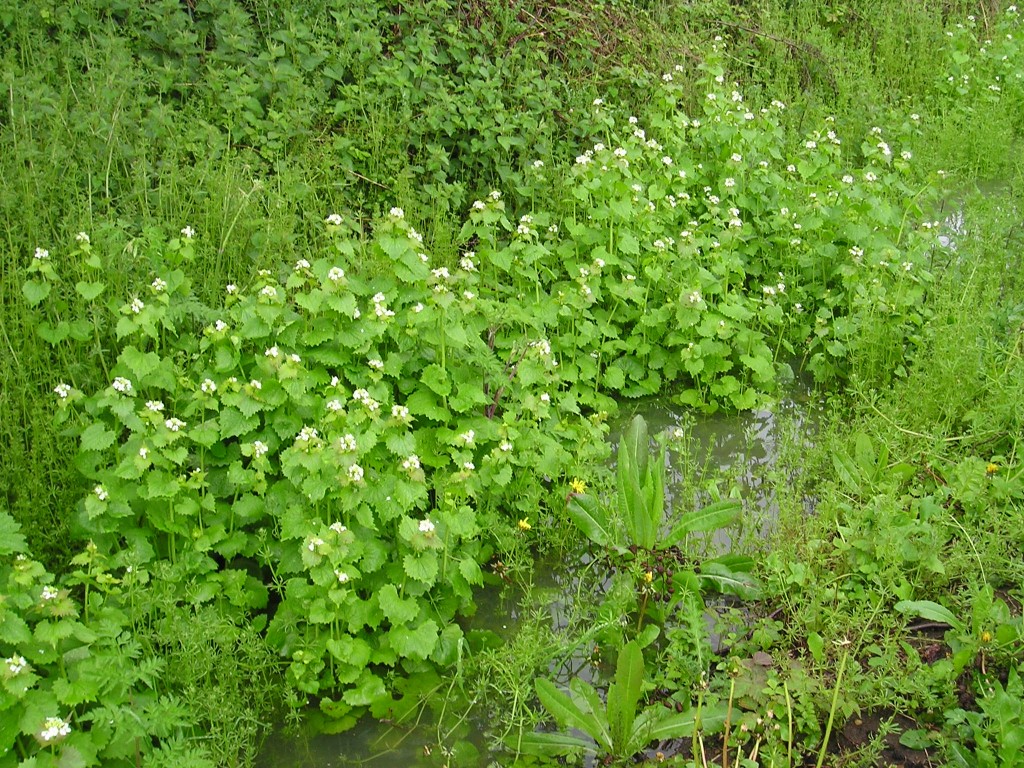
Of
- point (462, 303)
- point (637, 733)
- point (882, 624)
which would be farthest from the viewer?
point (462, 303)

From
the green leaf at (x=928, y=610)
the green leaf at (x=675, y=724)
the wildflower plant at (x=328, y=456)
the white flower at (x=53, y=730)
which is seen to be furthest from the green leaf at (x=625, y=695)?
the white flower at (x=53, y=730)

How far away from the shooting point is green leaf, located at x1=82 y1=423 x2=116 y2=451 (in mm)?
4234

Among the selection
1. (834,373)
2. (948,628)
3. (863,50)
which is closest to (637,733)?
(948,628)

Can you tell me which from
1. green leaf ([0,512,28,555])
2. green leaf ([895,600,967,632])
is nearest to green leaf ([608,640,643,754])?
green leaf ([895,600,967,632])

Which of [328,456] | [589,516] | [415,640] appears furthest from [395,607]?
[589,516]

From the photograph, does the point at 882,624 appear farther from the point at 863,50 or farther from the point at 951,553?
the point at 863,50

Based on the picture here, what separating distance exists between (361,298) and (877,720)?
119 inches

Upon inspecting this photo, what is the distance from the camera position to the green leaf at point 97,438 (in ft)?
13.9

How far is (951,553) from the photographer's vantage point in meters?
4.53

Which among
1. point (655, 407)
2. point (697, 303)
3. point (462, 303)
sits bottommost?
point (655, 407)

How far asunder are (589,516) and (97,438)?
2216 mm

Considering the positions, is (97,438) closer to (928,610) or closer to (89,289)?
(89,289)

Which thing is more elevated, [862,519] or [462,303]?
[462,303]

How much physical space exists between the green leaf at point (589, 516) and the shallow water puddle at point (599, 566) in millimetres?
166
